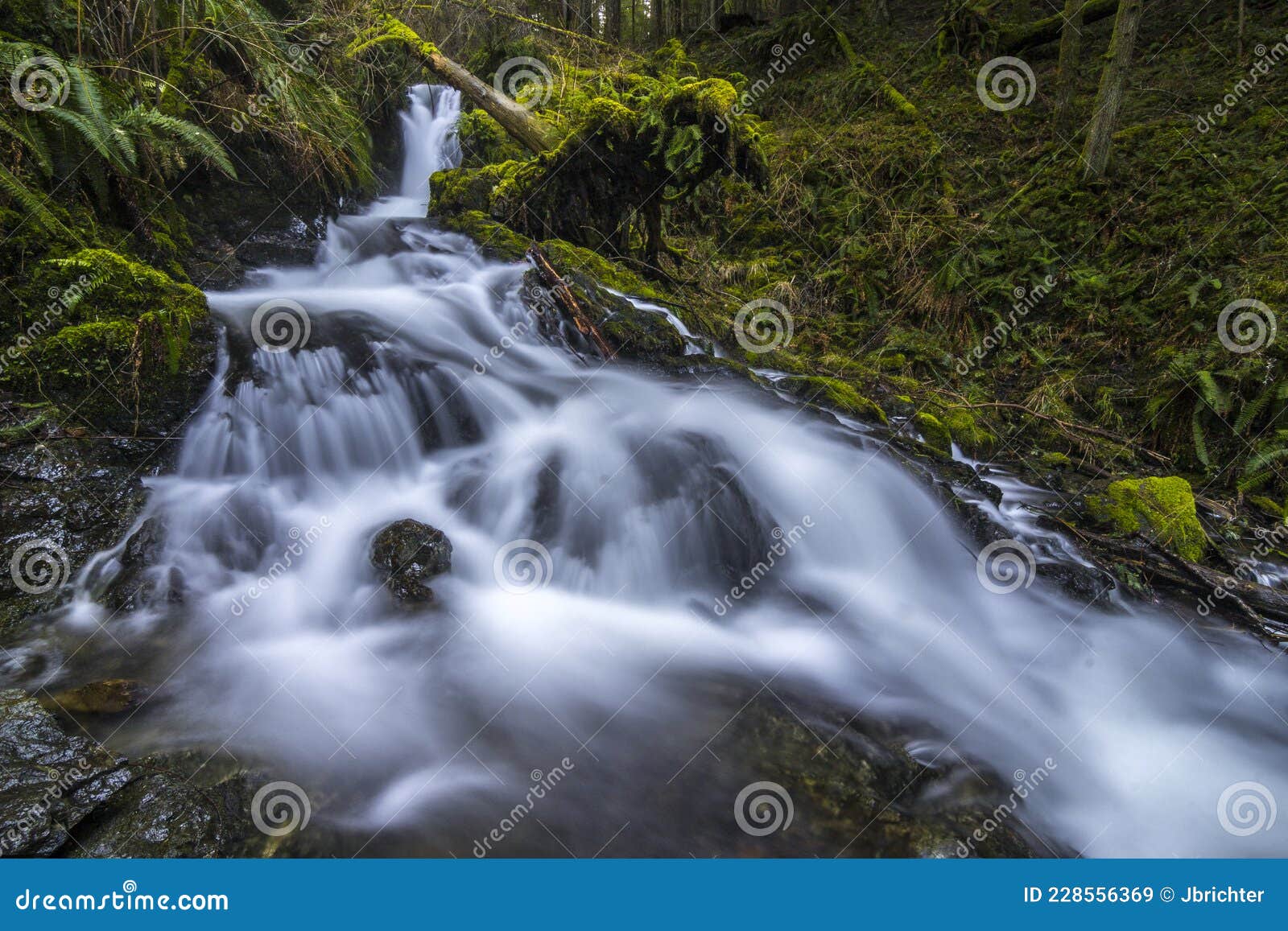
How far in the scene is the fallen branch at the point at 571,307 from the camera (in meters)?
6.65

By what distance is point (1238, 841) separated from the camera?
2879mm

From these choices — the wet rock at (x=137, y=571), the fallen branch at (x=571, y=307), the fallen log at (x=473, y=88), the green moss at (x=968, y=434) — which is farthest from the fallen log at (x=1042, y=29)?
the wet rock at (x=137, y=571)

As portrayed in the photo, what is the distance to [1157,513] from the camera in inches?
184

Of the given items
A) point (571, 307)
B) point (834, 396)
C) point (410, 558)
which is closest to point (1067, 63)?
point (834, 396)

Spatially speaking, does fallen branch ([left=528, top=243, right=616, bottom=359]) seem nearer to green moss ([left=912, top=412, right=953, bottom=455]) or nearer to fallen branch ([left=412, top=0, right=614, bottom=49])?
green moss ([left=912, top=412, right=953, bottom=455])

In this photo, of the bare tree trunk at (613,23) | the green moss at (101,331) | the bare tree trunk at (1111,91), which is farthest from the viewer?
the bare tree trunk at (613,23)

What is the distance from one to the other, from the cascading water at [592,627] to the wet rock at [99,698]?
118 millimetres

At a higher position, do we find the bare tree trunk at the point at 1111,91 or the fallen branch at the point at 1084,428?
the bare tree trunk at the point at 1111,91

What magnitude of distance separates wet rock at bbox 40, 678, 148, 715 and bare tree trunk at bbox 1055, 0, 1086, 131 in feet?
39.0

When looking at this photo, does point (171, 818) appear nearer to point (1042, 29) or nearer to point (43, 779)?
point (43, 779)

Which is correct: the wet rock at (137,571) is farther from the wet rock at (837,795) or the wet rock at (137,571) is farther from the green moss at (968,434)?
the green moss at (968,434)

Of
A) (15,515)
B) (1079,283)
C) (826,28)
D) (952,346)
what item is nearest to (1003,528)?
(952,346)

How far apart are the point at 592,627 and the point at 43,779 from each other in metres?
2.67

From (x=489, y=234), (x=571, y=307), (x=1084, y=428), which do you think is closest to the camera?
(x=1084, y=428)
